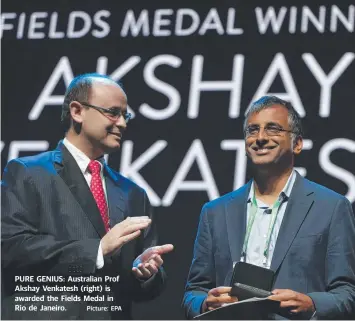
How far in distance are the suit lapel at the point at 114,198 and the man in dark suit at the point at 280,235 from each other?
0.37 meters

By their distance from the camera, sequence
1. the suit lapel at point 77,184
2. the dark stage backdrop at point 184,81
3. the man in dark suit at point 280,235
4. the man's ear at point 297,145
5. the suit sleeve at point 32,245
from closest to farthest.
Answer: the man in dark suit at point 280,235, the suit sleeve at point 32,245, the suit lapel at point 77,184, the man's ear at point 297,145, the dark stage backdrop at point 184,81

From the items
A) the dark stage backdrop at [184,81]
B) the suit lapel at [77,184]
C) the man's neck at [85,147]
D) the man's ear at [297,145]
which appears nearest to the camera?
the suit lapel at [77,184]

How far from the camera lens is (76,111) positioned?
3918mm

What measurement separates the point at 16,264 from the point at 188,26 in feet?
7.60

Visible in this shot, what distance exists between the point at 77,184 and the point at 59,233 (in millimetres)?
238

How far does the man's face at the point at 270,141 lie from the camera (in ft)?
12.0

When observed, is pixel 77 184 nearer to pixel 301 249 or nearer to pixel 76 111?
pixel 76 111

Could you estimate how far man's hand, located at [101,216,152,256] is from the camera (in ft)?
11.1

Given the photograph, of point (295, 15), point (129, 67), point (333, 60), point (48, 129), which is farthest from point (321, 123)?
point (48, 129)

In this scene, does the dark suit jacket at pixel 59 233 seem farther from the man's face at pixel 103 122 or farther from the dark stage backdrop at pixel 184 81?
the dark stage backdrop at pixel 184 81

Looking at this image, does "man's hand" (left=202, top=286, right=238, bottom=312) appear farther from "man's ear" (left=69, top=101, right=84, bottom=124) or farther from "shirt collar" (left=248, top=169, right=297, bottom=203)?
"man's ear" (left=69, top=101, right=84, bottom=124)

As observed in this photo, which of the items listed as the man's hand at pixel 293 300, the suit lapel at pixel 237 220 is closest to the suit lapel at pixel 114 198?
the suit lapel at pixel 237 220

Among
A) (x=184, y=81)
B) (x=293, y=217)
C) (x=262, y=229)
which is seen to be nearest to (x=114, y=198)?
(x=262, y=229)

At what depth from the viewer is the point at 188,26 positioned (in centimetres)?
532
